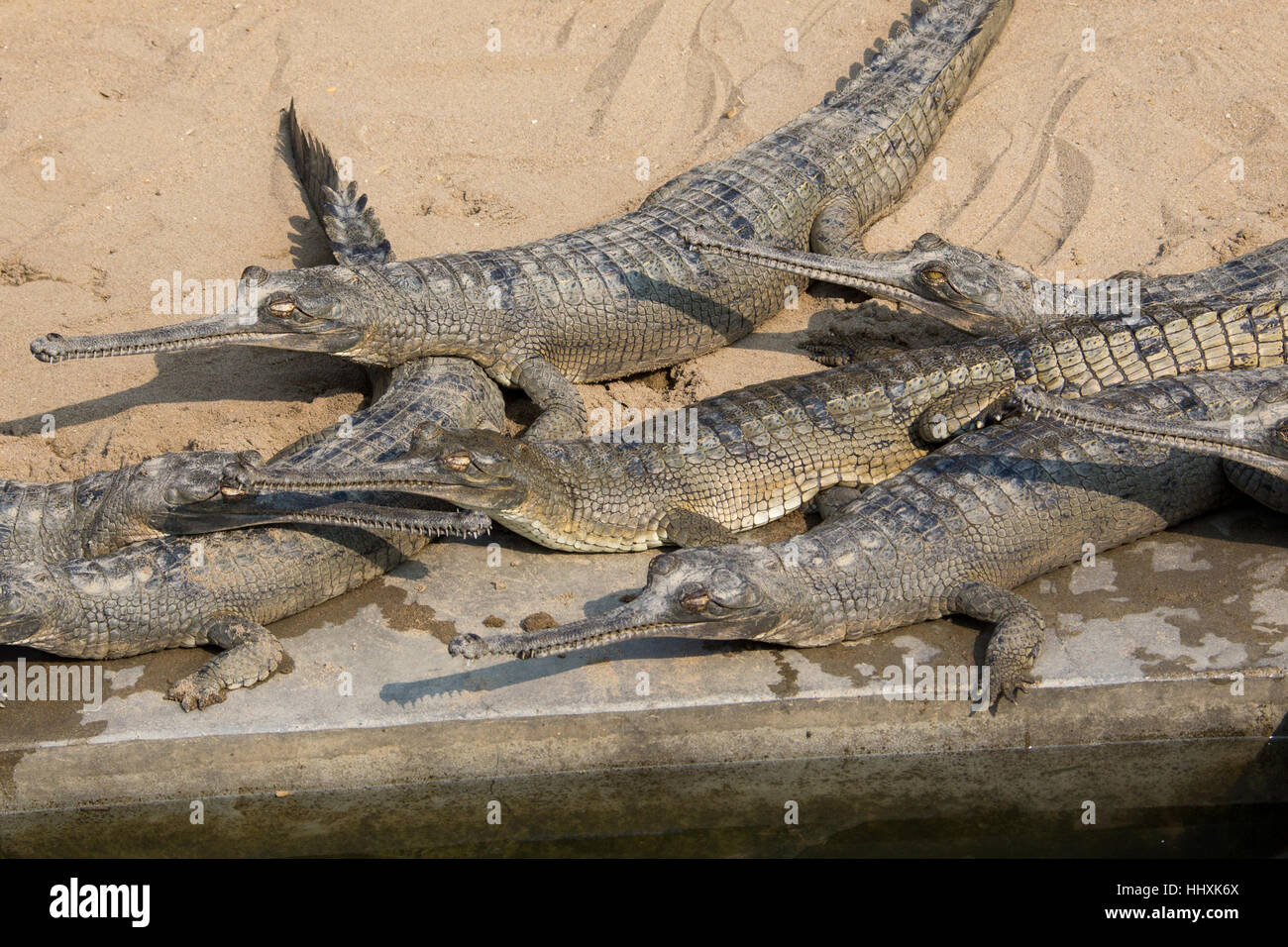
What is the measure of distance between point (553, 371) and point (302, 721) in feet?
7.01

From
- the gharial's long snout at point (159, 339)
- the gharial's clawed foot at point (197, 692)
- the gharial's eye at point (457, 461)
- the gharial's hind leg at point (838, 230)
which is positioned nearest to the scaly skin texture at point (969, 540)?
the gharial's eye at point (457, 461)

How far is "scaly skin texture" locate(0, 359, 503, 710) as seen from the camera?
14.7 feet

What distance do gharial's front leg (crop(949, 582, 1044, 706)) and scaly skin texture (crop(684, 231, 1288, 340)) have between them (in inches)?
65.4

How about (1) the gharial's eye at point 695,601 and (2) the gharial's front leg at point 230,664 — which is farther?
(2) the gharial's front leg at point 230,664

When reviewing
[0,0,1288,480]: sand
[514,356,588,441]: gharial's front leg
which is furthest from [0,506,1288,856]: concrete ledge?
[0,0,1288,480]: sand

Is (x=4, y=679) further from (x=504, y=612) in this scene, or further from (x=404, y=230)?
(x=404, y=230)

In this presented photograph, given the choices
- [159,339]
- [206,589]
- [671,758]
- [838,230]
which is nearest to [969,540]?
[671,758]

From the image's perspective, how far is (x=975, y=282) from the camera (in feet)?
19.3

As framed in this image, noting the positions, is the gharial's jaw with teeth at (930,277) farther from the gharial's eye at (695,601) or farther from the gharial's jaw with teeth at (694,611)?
the gharial's eye at (695,601)

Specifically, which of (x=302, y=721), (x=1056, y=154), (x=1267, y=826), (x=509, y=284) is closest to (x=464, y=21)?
(x=509, y=284)

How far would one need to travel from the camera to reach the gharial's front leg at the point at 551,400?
559 centimetres

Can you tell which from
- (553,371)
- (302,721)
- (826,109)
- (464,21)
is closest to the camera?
(302,721)

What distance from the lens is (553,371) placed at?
5902 mm

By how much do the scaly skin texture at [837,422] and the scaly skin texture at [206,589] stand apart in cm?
70
